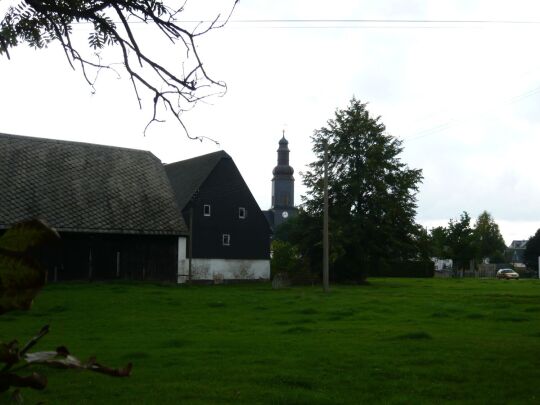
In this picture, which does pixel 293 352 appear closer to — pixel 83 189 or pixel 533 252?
pixel 83 189

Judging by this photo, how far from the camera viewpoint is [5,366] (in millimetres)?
865

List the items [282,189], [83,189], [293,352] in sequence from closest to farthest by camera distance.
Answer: [293,352]
[83,189]
[282,189]

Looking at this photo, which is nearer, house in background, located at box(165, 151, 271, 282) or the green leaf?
the green leaf

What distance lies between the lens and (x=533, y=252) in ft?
309

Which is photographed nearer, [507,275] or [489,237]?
[507,275]

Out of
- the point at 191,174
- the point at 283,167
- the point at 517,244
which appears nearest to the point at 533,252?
the point at 283,167

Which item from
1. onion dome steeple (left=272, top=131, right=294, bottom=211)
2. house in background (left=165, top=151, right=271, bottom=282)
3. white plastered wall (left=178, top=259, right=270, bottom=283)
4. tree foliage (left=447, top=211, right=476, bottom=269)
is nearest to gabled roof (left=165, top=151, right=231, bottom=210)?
house in background (left=165, top=151, right=271, bottom=282)

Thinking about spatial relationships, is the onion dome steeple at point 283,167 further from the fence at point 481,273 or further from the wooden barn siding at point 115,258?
the wooden barn siding at point 115,258

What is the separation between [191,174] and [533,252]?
6439cm

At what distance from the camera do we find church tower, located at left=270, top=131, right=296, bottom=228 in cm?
12612

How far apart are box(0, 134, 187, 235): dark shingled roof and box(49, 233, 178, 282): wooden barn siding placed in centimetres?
81

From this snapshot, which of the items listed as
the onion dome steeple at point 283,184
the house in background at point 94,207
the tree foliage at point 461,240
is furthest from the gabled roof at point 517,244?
the house in background at point 94,207

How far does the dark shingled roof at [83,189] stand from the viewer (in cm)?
3241

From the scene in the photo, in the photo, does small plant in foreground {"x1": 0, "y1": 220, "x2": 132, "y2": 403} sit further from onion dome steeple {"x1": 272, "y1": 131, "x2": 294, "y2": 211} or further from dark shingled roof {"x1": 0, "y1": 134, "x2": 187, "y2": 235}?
onion dome steeple {"x1": 272, "y1": 131, "x2": 294, "y2": 211}
